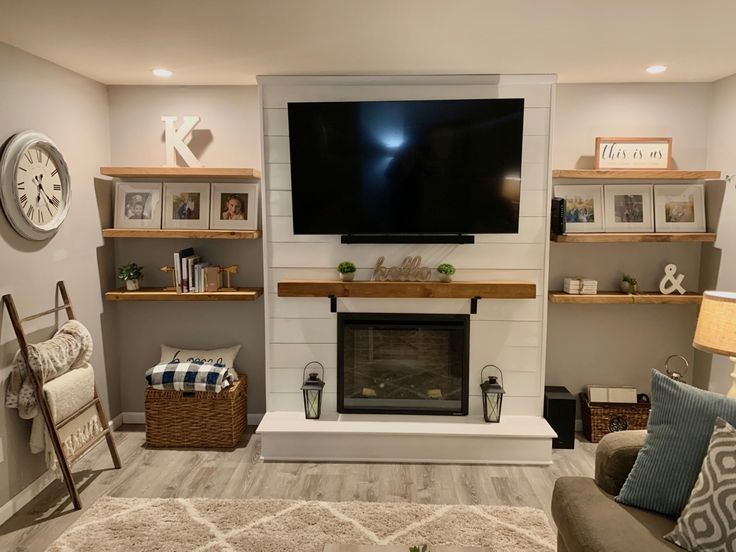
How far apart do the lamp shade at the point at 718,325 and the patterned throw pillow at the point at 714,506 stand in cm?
85

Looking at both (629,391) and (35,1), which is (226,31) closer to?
(35,1)

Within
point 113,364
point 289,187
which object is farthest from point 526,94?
point 113,364

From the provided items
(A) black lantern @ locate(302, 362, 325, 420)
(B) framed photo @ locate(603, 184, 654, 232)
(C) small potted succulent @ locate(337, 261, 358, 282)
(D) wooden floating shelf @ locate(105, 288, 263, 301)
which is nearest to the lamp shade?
(B) framed photo @ locate(603, 184, 654, 232)

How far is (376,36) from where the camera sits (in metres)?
2.66

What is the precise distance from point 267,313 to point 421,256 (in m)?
1.07

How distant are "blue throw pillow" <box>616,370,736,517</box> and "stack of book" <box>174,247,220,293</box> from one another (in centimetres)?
269

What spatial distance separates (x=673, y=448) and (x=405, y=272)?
1.90 metres

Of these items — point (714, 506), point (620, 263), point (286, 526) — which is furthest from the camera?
point (620, 263)

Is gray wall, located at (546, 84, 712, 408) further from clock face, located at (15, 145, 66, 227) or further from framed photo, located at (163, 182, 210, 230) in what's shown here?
clock face, located at (15, 145, 66, 227)

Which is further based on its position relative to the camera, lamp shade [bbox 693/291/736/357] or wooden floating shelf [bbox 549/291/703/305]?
wooden floating shelf [bbox 549/291/703/305]

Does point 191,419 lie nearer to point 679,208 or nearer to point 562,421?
point 562,421

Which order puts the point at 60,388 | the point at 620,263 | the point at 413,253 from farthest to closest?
the point at 620,263
the point at 413,253
the point at 60,388

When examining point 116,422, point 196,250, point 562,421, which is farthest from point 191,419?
point 562,421

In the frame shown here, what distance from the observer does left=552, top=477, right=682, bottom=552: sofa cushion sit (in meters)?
1.77
